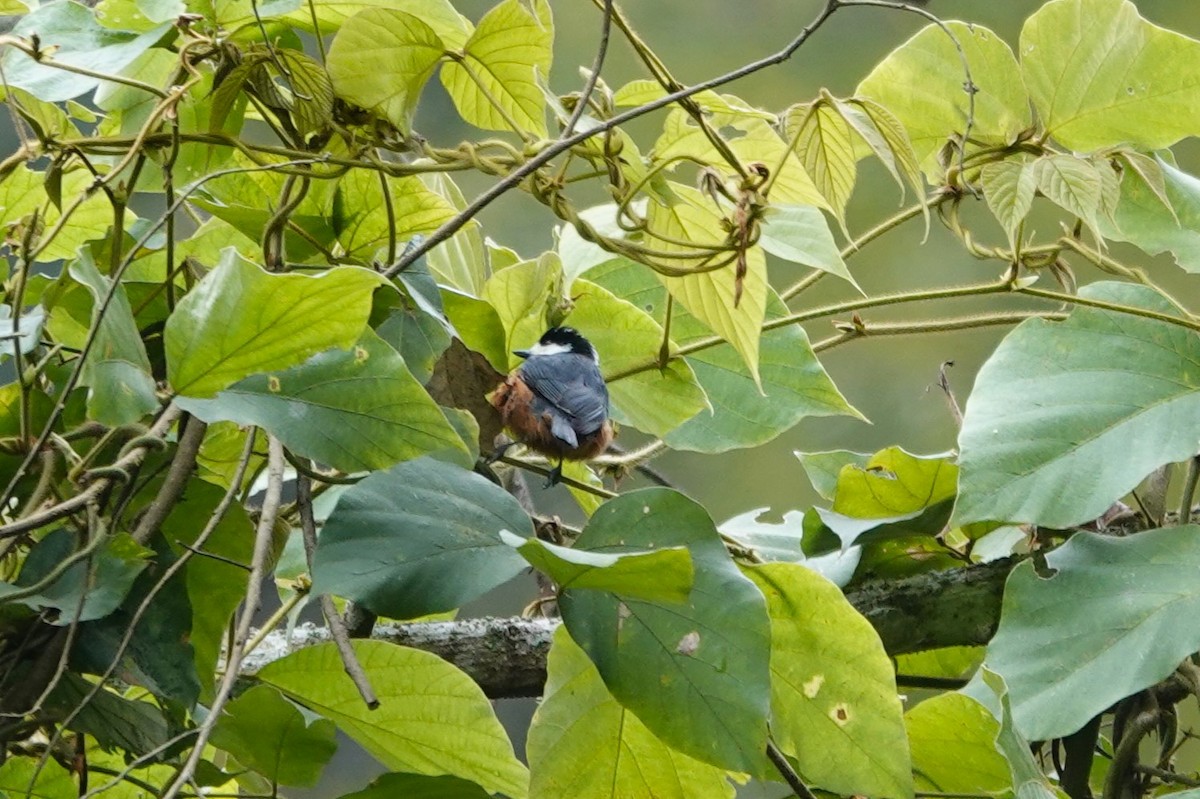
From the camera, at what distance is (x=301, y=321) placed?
0.69 m

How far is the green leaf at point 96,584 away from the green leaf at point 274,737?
0.33 ft

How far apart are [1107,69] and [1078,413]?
295 millimetres

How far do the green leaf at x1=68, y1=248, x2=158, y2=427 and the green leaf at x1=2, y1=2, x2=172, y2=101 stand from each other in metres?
0.19

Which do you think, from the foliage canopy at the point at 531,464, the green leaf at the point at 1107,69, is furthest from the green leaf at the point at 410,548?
the green leaf at the point at 1107,69

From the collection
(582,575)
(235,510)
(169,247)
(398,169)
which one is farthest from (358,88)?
(582,575)

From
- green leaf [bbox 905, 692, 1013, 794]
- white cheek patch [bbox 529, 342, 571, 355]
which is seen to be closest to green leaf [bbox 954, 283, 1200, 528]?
green leaf [bbox 905, 692, 1013, 794]

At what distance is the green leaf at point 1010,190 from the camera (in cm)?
82

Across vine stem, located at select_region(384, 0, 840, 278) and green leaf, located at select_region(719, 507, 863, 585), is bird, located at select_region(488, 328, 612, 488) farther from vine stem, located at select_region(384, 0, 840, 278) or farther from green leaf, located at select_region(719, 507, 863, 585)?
vine stem, located at select_region(384, 0, 840, 278)

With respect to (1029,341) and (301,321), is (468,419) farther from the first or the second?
(1029,341)

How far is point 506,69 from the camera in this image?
88 centimetres

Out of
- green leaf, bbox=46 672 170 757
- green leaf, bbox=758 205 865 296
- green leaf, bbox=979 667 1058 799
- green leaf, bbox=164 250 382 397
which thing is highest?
green leaf, bbox=164 250 382 397

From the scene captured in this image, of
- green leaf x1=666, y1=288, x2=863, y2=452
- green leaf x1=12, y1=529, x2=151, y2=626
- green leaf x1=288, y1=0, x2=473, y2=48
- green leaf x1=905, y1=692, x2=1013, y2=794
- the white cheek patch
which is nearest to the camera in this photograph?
green leaf x1=12, y1=529, x2=151, y2=626

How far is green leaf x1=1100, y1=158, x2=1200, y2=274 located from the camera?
38.3 inches

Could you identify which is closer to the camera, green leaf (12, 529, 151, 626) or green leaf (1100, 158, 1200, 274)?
green leaf (12, 529, 151, 626)
